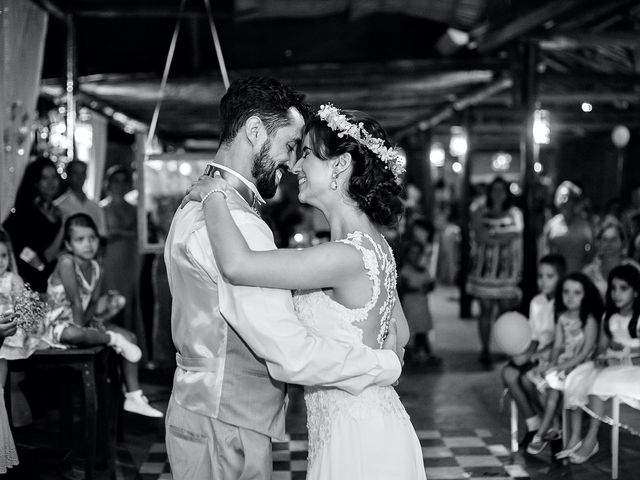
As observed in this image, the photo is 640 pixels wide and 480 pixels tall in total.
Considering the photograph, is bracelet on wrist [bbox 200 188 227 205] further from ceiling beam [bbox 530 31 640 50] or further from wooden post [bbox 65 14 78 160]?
ceiling beam [bbox 530 31 640 50]

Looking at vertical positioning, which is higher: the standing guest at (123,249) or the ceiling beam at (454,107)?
the ceiling beam at (454,107)

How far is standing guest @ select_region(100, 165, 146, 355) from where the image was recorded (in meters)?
6.73

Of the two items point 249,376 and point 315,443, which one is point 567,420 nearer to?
point 315,443

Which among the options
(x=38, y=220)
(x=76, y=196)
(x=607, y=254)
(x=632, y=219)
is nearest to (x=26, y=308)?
(x=38, y=220)

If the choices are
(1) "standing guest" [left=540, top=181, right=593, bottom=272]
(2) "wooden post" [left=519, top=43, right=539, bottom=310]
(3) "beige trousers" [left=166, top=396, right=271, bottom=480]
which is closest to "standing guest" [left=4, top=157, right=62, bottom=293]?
(3) "beige trousers" [left=166, top=396, right=271, bottom=480]

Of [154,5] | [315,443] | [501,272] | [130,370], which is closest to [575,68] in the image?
[501,272]

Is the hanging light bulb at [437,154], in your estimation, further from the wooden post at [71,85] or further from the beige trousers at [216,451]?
the beige trousers at [216,451]

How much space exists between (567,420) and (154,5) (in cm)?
450

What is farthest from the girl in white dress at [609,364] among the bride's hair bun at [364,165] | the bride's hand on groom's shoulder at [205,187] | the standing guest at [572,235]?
the standing guest at [572,235]

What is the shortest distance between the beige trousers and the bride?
0.22 m

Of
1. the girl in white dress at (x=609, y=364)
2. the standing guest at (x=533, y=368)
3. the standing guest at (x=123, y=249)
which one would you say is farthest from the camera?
the standing guest at (x=123, y=249)

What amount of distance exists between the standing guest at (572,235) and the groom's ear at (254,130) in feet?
20.4

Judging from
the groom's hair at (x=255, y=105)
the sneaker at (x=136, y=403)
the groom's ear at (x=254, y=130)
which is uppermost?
the groom's hair at (x=255, y=105)

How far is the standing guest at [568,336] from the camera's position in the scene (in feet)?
14.7
